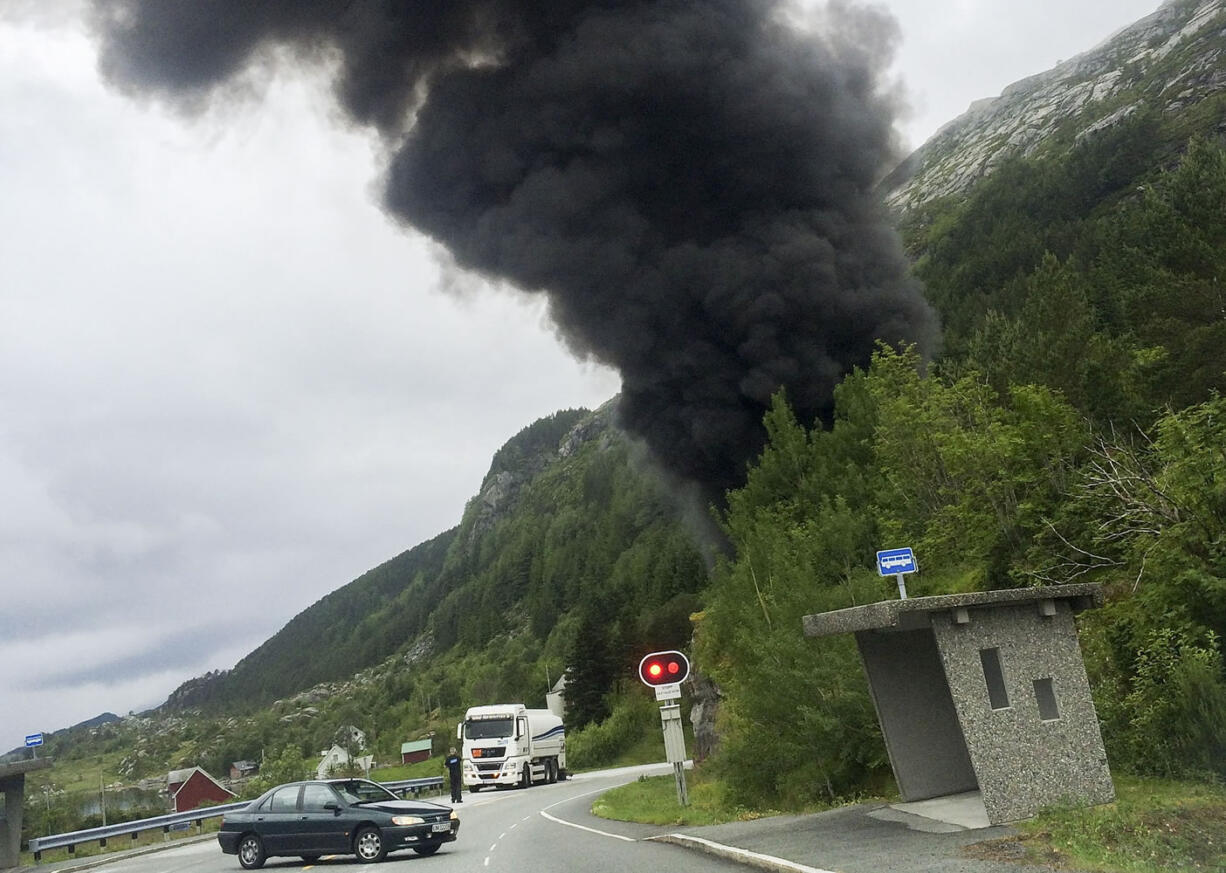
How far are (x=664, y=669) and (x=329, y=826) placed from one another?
5.54 m

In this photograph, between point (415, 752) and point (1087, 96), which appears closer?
point (415, 752)

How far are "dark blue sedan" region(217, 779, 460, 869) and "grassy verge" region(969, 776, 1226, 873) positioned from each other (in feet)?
27.1

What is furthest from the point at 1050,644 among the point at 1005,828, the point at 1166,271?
the point at 1166,271

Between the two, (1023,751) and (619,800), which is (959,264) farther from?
(1023,751)

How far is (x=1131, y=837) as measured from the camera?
8.79m

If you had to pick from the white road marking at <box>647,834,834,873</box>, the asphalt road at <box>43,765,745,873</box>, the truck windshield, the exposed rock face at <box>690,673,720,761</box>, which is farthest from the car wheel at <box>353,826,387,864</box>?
the truck windshield

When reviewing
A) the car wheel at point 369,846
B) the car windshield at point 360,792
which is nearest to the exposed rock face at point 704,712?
the car windshield at point 360,792

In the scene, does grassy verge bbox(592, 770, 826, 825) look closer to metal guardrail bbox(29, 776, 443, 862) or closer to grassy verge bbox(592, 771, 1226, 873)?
grassy verge bbox(592, 771, 1226, 873)

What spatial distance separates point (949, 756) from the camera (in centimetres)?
1324

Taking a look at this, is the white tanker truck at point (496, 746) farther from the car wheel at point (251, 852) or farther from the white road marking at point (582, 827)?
the car wheel at point (251, 852)

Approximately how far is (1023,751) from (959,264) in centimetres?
8340

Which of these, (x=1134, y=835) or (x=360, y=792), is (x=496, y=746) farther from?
(x=1134, y=835)

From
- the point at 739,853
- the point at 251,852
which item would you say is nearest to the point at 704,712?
the point at 251,852

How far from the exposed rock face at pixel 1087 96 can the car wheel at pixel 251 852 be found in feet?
328
